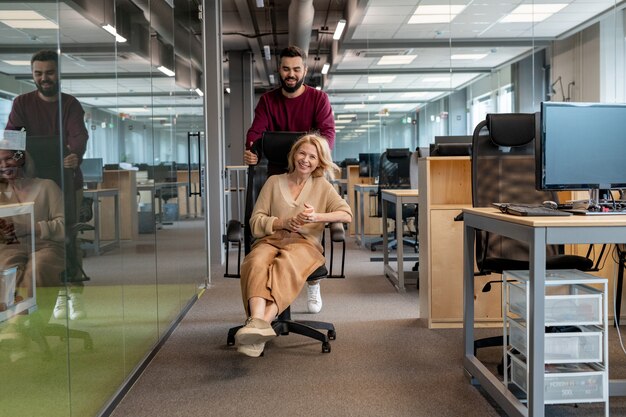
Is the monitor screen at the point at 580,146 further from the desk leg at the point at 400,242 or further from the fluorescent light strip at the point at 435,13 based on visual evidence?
the fluorescent light strip at the point at 435,13

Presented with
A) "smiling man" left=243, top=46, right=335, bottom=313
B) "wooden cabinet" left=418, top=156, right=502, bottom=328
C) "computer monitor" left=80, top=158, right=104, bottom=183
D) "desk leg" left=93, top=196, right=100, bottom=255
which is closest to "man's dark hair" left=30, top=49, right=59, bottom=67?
"computer monitor" left=80, top=158, right=104, bottom=183

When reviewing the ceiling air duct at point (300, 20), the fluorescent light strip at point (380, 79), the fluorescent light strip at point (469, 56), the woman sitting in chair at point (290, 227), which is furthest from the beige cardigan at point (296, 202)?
the fluorescent light strip at point (380, 79)

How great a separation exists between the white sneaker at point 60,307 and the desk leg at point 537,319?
5.02 feet

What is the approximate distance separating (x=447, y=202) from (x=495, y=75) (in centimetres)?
645

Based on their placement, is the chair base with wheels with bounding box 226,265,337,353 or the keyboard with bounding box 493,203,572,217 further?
the chair base with wheels with bounding box 226,265,337,353

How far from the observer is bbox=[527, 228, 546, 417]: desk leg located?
6.68 ft

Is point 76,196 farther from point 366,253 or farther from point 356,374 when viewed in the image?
point 366,253

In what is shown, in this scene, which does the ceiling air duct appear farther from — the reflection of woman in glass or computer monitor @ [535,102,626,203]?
the reflection of woman in glass

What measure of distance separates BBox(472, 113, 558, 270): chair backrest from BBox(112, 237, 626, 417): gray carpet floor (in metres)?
0.61

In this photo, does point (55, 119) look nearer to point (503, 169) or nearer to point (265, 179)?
point (265, 179)

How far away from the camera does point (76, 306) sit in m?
2.07

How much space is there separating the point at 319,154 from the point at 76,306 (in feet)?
5.75

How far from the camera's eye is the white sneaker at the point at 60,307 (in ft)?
6.10

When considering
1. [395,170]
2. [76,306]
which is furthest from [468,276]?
[395,170]
